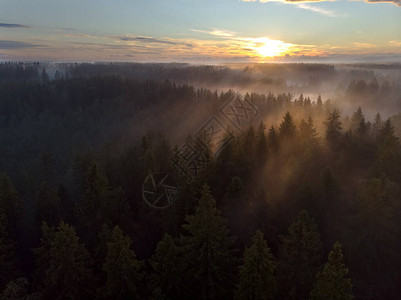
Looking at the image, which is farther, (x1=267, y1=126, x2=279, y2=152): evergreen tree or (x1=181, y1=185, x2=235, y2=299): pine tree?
(x1=267, y1=126, x2=279, y2=152): evergreen tree

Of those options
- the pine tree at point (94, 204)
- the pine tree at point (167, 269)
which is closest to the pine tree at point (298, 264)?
the pine tree at point (167, 269)

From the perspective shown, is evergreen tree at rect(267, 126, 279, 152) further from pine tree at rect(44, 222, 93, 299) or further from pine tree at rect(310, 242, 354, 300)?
pine tree at rect(44, 222, 93, 299)

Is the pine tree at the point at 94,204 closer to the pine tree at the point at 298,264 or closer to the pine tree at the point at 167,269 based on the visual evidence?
the pine tree at the point at 167,269

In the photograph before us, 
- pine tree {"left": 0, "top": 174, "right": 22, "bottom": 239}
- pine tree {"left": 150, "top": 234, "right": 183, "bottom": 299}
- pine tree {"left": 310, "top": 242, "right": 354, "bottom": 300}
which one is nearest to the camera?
pine tree {"left": 310, "top": 242, "right": 354, "bottom": 300}

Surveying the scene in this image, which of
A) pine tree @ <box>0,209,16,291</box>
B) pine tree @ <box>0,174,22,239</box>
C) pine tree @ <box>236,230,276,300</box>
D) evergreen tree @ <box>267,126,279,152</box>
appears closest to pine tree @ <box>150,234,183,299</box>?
pine tree @ <box>236,230,276,300</box>

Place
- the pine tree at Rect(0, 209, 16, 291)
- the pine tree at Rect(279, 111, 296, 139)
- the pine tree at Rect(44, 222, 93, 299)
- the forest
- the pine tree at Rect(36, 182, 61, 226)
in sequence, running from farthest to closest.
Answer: the pine tree at Rect(279, 111, 296, 139)
the pine tree at Rect(36, 182, 61, 226)
the pine tree at Rect(0, 209, 16, 291)
the pine tree at Rect(44, 222, 93, 299)
the forest

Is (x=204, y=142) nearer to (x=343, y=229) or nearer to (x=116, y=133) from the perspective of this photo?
(x=343, y=229)
